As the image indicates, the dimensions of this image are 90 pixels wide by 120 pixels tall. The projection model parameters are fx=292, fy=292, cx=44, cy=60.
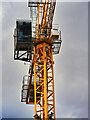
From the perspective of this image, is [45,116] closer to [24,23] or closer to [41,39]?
[41,39]

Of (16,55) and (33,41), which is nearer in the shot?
(33,41)

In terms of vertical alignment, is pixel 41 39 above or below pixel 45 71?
above

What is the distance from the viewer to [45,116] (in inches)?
1361

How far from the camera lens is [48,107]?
117 feet

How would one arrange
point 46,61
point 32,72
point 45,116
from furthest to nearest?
1. point 32,72
2. point 46,61
3. point 45,116

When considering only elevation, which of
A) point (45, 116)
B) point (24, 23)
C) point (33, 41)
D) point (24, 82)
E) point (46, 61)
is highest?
point (24, 23)

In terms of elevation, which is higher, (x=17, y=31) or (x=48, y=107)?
(x=17, y=31)

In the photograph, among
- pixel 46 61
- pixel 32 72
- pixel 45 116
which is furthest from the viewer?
pixel 32 72

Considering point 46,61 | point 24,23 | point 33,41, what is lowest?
point 46,61

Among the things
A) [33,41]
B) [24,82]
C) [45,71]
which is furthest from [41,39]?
[24,82]

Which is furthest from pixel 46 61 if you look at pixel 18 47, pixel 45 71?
pixel 18 47

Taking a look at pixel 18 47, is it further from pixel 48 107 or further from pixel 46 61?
pixel 48 107

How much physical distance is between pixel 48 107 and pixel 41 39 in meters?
8.80

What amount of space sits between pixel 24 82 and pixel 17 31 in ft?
27.4
